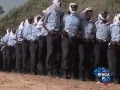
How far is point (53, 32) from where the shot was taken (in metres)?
16.2

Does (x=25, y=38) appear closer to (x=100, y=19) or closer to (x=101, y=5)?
(x=100, y=19)

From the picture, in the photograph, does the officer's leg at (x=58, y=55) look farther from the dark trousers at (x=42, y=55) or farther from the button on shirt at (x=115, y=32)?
the button on shirt at (x=115, y=32)

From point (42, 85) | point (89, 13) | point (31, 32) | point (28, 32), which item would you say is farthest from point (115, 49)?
point (28, 32)

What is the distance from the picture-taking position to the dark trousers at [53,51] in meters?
16.3

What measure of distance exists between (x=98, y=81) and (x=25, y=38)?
16.2 ft

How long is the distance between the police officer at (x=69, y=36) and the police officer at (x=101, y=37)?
0.57 meters

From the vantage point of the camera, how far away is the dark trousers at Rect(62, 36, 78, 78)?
16.0m

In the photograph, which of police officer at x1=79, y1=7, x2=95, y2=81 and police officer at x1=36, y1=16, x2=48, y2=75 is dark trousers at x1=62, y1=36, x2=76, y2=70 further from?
police officer at x1=36, y1=16, x2=48, y2=75

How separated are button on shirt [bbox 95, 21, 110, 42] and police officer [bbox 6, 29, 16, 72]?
22.2 feet

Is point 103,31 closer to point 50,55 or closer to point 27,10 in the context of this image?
point 50,55

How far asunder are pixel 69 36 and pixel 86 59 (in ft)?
2.71

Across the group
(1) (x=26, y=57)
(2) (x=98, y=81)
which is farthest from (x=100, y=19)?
(1) (x=26, y=57)

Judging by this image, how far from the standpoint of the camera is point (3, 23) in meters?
47.2

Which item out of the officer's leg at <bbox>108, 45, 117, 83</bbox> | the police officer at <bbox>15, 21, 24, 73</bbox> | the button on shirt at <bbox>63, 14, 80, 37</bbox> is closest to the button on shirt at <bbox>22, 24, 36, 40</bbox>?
the police officer at <bbox>15, 21, 24, 73</bbox>
